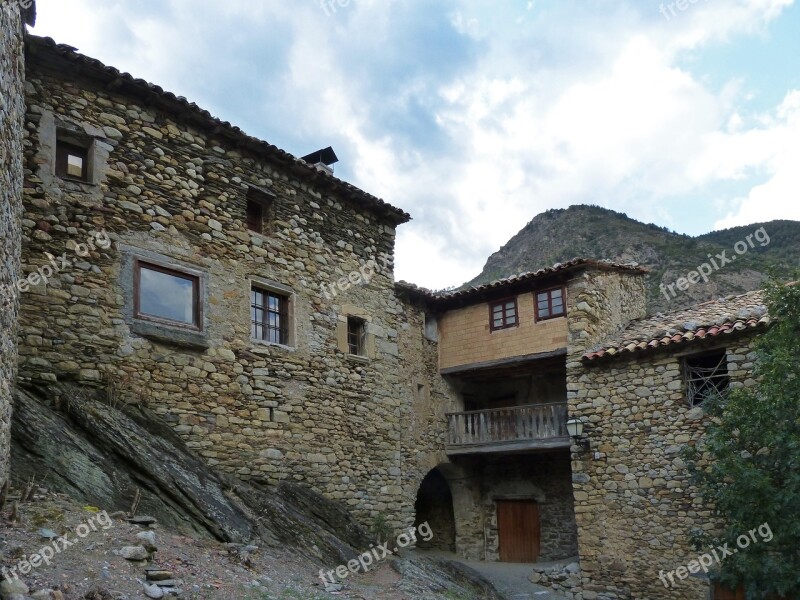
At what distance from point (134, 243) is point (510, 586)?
10576 millimetres

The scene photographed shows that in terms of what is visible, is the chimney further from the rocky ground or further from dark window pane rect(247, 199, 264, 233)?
the rocky ground

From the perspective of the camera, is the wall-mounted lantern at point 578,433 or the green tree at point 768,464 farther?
the wall-mounted lantern at point 578,433

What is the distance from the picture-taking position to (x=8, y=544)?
5844mm

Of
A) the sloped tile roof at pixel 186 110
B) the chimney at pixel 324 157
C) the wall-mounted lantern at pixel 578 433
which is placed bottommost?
the wall-mounted lantern at pixel 578 433

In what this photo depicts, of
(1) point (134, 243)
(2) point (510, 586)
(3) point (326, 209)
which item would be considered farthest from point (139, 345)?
(2) point (510, 586)

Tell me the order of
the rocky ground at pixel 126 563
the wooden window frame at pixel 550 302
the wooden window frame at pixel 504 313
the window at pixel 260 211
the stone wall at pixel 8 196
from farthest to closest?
the wooden window frame at pixel 504 313, the wooden window frame at pixel 550 302, the window at pixel 260 211, the stone wall at pixel 8 196, the rocky ground at pixel 126 563

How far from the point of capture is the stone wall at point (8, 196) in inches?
252

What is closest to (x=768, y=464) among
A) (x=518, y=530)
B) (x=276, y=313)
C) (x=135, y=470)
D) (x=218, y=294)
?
(x=518, y=530)

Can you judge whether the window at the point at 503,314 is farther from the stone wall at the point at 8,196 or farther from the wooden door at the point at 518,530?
the stone wall at the point at 8,196

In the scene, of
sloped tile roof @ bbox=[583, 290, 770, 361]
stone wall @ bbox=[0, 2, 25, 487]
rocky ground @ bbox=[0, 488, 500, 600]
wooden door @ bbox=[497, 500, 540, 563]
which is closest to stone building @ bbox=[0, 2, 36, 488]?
stone wall @ bbox=[0, 2, 25, 487]

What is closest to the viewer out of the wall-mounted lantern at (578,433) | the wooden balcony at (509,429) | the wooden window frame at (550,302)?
the wall-mounted lantern at (578,433)

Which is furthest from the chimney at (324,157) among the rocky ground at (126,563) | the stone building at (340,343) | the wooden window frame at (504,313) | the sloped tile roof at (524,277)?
the rocky ground at (126,563)

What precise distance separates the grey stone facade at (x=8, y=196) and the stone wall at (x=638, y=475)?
10.9m

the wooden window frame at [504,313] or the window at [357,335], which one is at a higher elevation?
the wooden window frame at [504,313]
